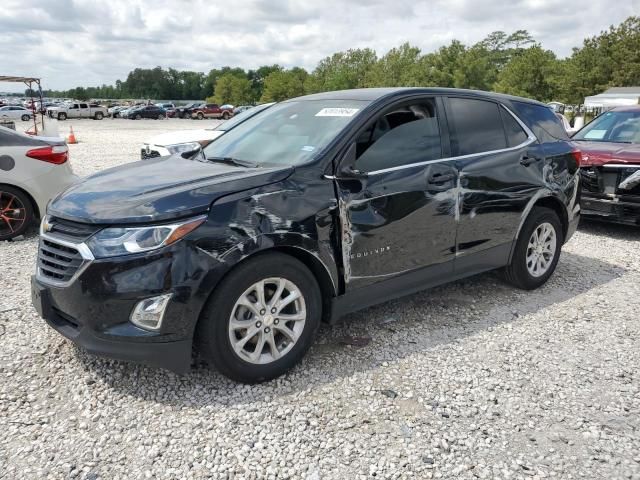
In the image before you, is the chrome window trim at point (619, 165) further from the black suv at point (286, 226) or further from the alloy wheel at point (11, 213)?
the alloy wheel at point (11, 213)

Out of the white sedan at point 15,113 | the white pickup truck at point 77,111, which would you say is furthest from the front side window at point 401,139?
the white pickup truck at point 77,111

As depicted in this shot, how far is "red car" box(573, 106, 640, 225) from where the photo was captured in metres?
6.89

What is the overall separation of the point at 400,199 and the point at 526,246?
1728 millimetres

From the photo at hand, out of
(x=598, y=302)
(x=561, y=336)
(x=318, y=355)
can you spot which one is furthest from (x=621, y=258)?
(x=318, y=355)

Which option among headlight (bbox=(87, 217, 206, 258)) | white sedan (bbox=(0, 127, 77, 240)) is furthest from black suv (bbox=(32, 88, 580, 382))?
white sedan (bbox=(0, 127, 77, 240))

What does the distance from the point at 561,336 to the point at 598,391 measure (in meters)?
0.79

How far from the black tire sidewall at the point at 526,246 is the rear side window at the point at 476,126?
75 cm

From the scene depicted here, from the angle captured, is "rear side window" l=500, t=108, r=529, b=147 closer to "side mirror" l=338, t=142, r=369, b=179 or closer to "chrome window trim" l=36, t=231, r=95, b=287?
"side mirror" l=338, t=142, r=369, b=179

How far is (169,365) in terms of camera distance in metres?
2.94

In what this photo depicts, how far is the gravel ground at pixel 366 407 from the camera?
8.59ft

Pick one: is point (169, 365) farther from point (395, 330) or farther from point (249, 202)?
point (395, 330)

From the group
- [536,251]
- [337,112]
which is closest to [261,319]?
[337,112]

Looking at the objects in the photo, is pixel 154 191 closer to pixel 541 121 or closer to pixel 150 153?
pixel 541 121

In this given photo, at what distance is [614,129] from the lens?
8.17 metres
